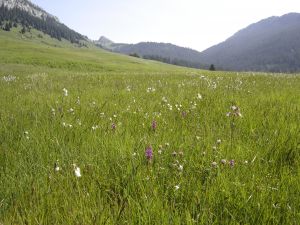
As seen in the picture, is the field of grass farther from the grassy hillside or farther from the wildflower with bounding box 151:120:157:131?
the grassy hillside

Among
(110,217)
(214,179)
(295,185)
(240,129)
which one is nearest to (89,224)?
(110,217)

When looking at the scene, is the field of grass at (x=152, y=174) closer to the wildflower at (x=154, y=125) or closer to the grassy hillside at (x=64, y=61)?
the wildflower at (x=154, y=125)

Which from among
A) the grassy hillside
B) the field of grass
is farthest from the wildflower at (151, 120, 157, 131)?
the grassy hillside

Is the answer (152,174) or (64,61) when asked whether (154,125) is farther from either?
(64,61)

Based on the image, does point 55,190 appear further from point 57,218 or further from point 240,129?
point 240,129

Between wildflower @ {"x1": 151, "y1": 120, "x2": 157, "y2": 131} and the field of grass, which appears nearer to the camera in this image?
the field of grass

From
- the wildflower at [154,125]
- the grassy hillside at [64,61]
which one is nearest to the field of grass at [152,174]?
the wildflower at [154,125]

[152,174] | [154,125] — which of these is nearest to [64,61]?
[154,125]

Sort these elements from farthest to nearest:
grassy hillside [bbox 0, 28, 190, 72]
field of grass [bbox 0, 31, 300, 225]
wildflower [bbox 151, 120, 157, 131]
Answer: grassy hillside [bbox 0, 28, 190, 72]
wildflower [bbox 151, 120, 157, 131]
field of grass [bbox 0, 31, 300, 225]

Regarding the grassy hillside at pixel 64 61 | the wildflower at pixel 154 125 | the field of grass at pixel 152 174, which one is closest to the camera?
the field of grass at pixel 152 174

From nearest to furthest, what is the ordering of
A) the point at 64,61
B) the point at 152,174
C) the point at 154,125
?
the point at 152,174 → the point at 154,125 → the point at 64,61

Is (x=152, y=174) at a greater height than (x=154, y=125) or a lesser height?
lesser

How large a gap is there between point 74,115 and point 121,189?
10.5 feet

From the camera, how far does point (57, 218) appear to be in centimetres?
223
